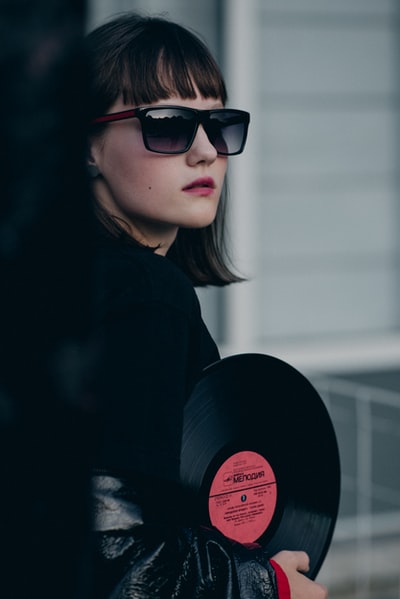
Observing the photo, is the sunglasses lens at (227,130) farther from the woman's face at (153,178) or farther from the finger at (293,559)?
the finger at (293,559)

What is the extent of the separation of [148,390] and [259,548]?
0.32 m

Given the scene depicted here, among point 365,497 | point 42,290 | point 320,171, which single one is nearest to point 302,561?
point 42,290

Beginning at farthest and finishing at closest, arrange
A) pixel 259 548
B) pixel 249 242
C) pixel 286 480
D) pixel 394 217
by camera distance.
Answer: pixel 394 217 → pixel 249 242 → pixel 286 480 → pixel 259 548

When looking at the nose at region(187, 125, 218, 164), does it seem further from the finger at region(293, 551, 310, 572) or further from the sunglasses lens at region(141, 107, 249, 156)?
the finger at region(293, 551, 310, 572)

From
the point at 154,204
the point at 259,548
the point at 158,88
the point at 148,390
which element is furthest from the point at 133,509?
the point at 158,88

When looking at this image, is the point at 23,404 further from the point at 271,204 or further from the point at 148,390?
the point at 271,204

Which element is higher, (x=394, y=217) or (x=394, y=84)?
(x=394, y=84)

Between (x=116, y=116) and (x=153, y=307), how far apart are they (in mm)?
323

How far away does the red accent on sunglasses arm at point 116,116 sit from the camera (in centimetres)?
146

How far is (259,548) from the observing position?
4.66 feet

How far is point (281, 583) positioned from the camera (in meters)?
1.37

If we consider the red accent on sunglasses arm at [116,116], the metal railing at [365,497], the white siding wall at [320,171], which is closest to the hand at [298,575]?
the red accent on sunglasses arm at [116,116]

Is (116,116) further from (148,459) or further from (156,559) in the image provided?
(156,559)

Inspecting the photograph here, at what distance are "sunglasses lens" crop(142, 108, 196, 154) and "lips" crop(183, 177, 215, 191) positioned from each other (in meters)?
0.05
